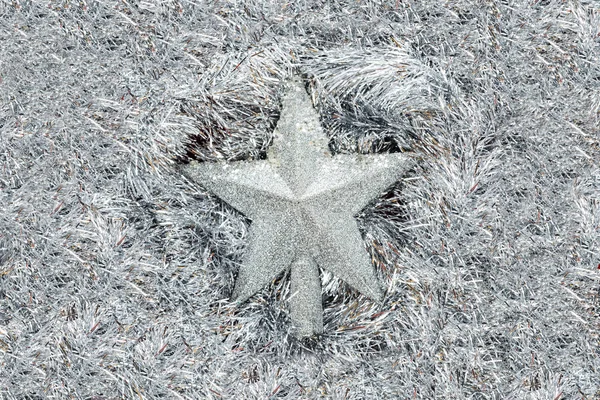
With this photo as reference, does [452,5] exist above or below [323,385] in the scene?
above

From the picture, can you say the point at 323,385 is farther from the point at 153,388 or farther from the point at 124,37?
the point at 124,37

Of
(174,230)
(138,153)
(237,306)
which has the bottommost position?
(237,306)

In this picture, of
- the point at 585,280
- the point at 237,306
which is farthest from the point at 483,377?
the point at 237,306

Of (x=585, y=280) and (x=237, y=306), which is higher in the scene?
(x=237, y=306)

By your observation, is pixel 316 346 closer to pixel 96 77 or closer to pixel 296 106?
pixel 296 106

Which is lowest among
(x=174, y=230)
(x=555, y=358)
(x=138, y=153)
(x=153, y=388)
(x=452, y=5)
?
(x=555, y=358)

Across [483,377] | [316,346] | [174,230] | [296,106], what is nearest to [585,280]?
[483,377]
